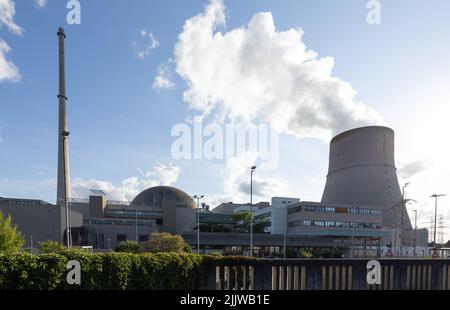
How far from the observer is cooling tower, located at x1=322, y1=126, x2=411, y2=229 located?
81.6 meters

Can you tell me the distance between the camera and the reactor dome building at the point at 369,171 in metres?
81.6

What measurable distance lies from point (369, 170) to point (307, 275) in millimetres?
79236

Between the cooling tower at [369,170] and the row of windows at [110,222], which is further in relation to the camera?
the cooling tower at [369,170]

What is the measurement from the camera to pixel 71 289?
915 centimetres

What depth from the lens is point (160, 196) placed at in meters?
107

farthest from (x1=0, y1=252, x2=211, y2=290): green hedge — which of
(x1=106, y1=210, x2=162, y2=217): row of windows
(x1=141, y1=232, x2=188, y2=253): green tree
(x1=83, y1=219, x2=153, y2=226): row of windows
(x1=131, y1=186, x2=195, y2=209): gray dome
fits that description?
(x1=131, y1=186, x2=195, y2=209): gray dome

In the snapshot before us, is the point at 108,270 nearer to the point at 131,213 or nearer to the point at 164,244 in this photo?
the point at 164,244

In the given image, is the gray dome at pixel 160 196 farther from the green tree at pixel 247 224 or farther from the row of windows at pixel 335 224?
the row of windows at pixel 335 224

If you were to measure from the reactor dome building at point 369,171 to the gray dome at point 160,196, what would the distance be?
5504cm

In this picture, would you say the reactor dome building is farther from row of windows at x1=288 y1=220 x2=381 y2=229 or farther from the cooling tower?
Result: row of windows at x1=288 y1=220 x2=381 y2=229

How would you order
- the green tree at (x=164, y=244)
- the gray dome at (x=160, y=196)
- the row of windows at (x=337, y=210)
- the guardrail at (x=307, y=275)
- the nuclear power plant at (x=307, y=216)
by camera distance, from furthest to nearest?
1. the gray dome at (x=160, y=196)
2. the row of windows at (x=337, y=210)
3. the nuclear power plant at (x=307, y=216)
4. the green tree at (x=164, y=244)
5. the guardrail at (x=307, y=275)

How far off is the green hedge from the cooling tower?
267 feet

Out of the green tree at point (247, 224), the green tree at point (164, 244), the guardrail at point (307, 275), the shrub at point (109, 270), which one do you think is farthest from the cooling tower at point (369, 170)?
the shrub at point (109, 270)
